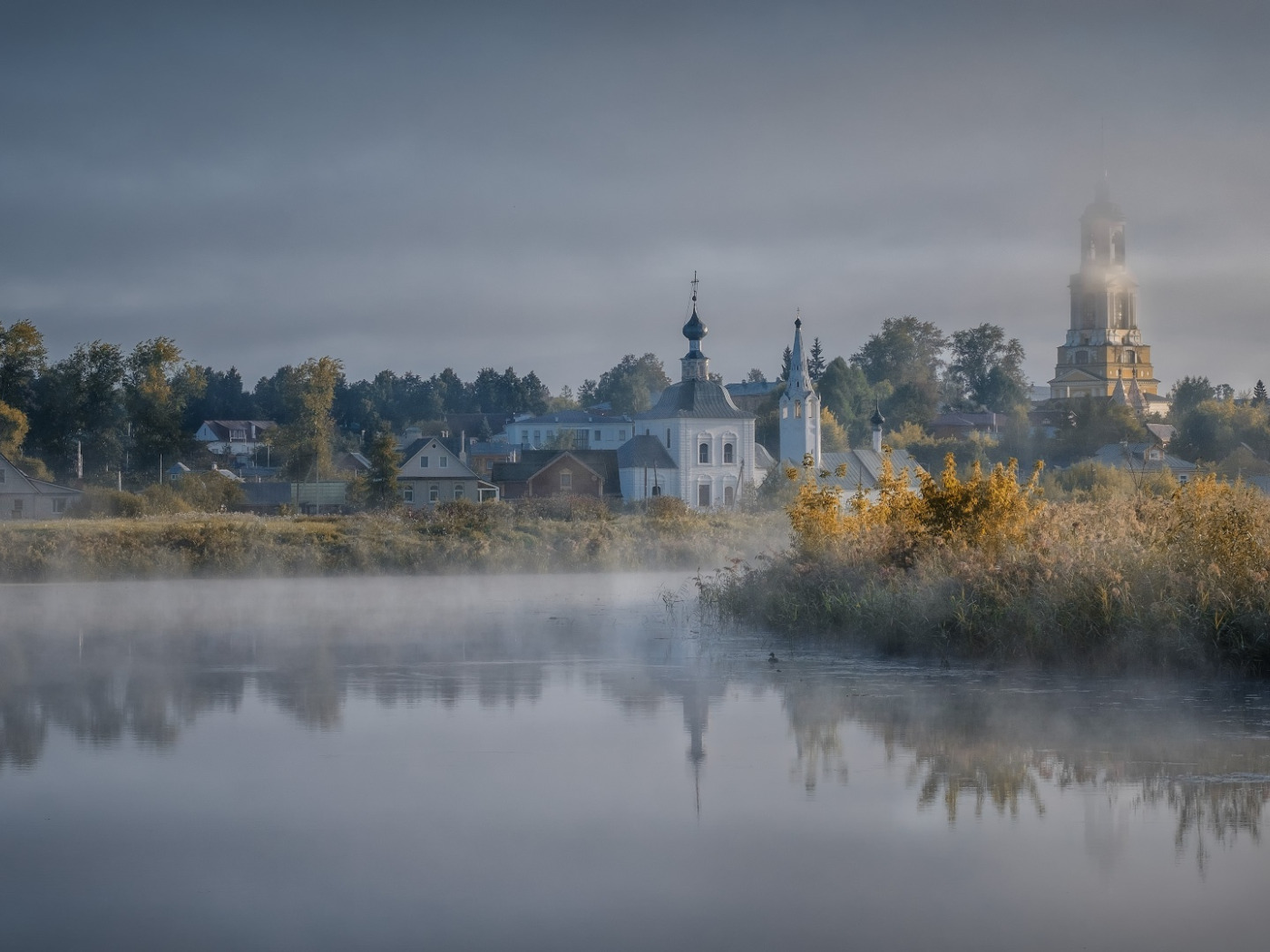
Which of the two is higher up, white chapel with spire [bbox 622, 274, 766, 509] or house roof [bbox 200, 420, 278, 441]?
house roof [bbox 200, 420, 278, 441]

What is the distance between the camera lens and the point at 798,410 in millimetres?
105375

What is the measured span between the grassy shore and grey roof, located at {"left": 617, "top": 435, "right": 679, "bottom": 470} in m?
72.6

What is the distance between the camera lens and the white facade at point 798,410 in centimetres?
10519

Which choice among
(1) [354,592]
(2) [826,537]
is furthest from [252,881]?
(1) [354,592]

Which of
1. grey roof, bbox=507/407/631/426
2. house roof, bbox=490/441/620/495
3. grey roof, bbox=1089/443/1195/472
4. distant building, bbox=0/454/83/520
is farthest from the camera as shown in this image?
grey roof, bbox=507/407/631/426

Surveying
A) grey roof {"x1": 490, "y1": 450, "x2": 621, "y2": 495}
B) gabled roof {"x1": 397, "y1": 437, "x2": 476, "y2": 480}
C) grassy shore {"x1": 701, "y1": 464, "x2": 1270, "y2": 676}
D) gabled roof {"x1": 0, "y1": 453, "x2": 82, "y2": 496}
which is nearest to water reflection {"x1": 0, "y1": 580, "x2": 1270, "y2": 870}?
grassy shore {"x1": 701, "y1": 464, "x2": 1270, "y2": 676}

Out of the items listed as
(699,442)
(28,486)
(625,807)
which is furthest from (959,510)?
(699,442)

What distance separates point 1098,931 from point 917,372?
6071 inches

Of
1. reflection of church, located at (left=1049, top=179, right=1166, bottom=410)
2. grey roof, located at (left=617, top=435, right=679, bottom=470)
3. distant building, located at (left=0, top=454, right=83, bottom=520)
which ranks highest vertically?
reflection of church, located at (left=1049, top=179, right=1166, bottom=410)

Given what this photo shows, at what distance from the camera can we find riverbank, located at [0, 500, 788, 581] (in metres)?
43.5

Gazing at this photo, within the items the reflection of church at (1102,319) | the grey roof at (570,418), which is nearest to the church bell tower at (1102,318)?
the reflection of church at (1102,319)

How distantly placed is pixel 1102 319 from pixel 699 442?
9820 centimetres

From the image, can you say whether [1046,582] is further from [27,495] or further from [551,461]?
[551,461]

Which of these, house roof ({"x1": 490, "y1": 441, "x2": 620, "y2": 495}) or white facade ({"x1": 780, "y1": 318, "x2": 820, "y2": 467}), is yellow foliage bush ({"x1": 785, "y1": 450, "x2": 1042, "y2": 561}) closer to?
house roof ({"x1": 490, "y1": 441, "x2": 620, "y2": 495})
